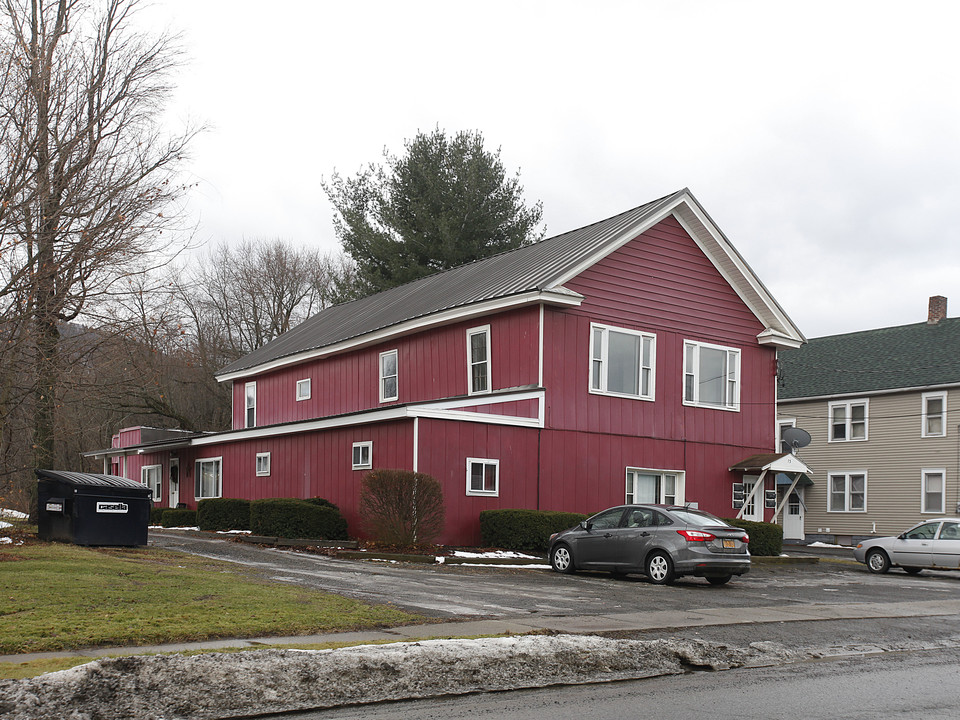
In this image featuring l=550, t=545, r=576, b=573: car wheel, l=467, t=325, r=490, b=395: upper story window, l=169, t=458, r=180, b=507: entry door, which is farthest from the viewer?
l=169, t=458, r=180, b=507: entry door

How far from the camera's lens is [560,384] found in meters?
24.9

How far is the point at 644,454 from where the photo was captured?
88.2 feet

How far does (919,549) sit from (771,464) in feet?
14.6

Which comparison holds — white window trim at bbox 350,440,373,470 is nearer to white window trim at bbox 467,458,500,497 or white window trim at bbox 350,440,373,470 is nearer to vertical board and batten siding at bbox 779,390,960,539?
Result: white window trim at bbox 467,458,500,497

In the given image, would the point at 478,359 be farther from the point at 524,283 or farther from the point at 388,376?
the point at 388,376

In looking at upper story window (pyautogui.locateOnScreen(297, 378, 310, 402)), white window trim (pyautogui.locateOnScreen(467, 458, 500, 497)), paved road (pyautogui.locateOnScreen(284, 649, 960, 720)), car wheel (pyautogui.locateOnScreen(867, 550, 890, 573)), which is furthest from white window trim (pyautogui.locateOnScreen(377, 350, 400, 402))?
paved road (pyautogui.locateOnScreen(284, 649, 960, 720))

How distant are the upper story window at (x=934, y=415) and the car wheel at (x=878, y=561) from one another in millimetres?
13444

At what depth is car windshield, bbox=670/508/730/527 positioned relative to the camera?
18.1 metres

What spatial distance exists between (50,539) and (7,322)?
587 cm

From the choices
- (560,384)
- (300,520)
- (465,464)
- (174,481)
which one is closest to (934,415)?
(560,384)

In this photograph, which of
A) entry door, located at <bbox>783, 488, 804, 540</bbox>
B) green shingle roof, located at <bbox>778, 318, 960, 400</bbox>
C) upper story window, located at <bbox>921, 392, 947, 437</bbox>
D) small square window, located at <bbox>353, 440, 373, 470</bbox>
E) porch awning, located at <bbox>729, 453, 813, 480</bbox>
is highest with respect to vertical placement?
green shingle roof, located at <bbox>778, 318, 960, 400</bbox>

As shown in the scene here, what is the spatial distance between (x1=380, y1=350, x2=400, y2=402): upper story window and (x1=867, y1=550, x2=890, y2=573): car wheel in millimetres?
13982

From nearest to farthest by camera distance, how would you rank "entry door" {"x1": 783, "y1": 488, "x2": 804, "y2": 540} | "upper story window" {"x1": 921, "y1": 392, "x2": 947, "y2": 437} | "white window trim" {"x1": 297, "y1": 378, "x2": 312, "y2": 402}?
"white window trim" {"x1": 297, "y1": 378, "x2": 312, "y2": 402} → "upper story window" {"x1": 921, "y1": 392, "x2": 947, "y2": 437} → "entry door" {"x1": 783, "y1": 488, "x2": 804, "y2": 540}

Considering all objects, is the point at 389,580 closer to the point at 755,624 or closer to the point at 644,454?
the point at 755,624
